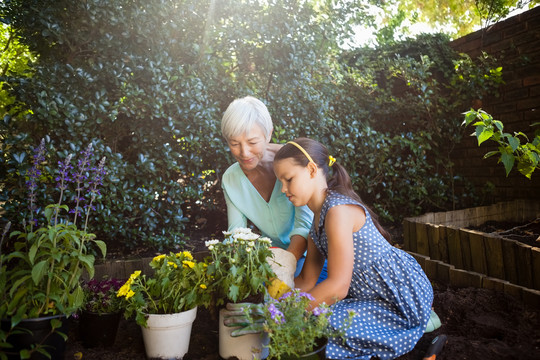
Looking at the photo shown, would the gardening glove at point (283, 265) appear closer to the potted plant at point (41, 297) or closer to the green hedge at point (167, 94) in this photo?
the potted plant at point (41, 297)

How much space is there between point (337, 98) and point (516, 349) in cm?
307

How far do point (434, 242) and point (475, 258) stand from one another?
385 mm

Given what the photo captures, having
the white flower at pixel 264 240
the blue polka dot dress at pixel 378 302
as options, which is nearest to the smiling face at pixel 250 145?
the blue polka dot dress at pixel 378 302

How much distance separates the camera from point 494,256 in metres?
2.91

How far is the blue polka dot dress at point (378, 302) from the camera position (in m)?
2.17

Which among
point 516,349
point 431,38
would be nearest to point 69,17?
point 516,349

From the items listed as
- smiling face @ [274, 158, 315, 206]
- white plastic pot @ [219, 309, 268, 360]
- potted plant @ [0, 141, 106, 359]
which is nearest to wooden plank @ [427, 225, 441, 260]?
smiling face @ [274, 158, 315, 206]

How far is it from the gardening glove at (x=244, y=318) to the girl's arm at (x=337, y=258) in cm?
33

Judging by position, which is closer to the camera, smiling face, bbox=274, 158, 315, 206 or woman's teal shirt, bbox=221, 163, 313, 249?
smiling face, bbox=274, 158, 315, 206

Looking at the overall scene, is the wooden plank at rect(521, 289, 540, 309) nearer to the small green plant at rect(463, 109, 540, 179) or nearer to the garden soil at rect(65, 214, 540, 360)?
the garden soil at rect(65, 214, 540, 360)

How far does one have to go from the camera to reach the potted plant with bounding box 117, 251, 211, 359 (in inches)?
81.2

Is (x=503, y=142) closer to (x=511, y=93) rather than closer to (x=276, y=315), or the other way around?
(x=276, y=315)

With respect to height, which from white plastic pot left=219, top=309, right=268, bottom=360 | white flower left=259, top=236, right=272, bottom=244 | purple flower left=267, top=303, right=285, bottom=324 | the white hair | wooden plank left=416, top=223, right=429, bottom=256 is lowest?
white plastic pot left=219, top=309, right=268, bottom=360

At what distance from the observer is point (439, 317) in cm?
262
